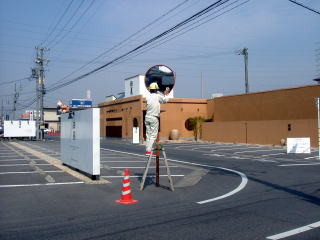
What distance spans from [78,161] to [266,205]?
22.9 feet

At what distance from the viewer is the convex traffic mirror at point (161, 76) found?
852cm

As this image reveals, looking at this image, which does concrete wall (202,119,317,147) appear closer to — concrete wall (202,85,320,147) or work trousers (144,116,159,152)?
concrete wall (202,85,320,147)

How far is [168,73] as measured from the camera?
28.0ft

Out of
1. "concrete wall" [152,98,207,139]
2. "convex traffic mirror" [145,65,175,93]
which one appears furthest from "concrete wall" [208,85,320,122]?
"convex traffic mirror" [145,65,175,93]

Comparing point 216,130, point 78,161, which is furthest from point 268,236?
point 216,130

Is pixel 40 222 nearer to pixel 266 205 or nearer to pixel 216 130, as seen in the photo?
pixel 266 205

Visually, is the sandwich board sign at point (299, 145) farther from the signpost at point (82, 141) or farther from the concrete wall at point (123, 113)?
the concrete wall at point (123, 113)

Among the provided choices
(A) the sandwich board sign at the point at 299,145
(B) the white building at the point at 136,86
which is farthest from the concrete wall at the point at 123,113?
(A) the sandwich board sign at the point at 299,145

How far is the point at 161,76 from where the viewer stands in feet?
28.1

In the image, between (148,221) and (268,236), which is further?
(148,221)

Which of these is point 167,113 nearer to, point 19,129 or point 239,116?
point 239,116

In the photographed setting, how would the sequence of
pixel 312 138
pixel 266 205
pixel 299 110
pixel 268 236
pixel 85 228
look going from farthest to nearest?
1. pixel 299 110
2. pixel 312 138
3. pixel 266 205
4. pixel 85 228
5. pixel 268 236

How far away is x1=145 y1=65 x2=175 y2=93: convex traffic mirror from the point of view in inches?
336

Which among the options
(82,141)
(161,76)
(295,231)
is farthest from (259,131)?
(295,231)
